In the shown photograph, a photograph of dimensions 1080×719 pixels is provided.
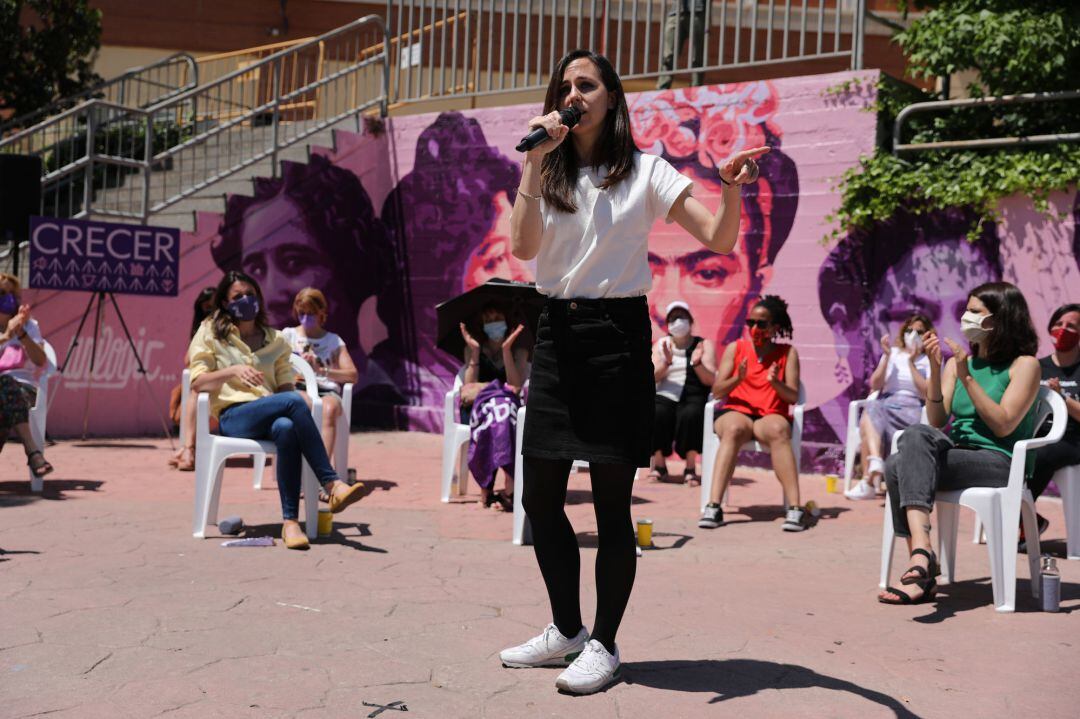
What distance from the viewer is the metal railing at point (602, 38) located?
1027 centimetres

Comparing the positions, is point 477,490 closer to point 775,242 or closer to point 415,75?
point 775,242

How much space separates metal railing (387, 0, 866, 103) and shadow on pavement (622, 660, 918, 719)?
23.3 feet

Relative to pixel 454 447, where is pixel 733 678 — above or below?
below

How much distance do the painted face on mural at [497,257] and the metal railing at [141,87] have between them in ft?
17.0

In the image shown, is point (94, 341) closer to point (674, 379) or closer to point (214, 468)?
point (214, 468)

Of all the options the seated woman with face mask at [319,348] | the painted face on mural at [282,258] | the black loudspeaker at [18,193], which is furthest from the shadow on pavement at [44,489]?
the painted face on mural at [282,258]

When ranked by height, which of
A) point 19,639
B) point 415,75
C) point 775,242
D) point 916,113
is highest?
point 415,75

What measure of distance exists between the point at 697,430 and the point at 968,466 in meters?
3.63

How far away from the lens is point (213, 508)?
613 cm

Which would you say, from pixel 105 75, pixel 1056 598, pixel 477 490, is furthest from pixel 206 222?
pixel 105 75

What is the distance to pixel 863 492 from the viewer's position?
8297mm

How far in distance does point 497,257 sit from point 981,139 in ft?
15.0

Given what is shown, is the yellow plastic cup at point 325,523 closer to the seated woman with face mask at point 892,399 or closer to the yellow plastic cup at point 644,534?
the yellow plastic cup at point 644,534

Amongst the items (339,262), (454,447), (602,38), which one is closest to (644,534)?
(454,447)
